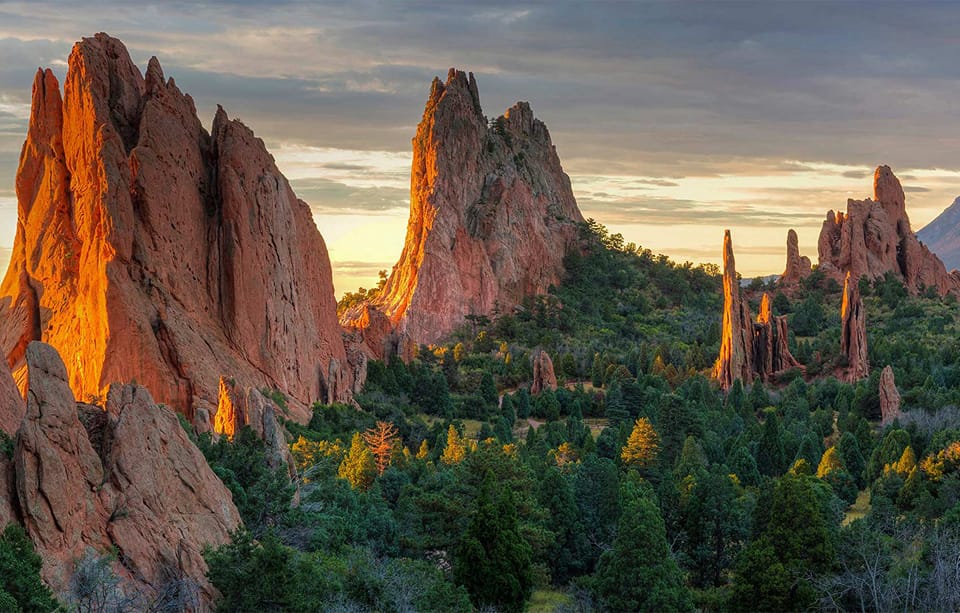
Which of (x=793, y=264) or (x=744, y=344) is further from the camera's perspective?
(x=793, y=264)

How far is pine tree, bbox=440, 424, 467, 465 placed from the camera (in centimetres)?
5681

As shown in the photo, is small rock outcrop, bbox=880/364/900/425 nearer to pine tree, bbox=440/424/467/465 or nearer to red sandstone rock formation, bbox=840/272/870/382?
red sandstone rock formation, bbox=840/272/870/382

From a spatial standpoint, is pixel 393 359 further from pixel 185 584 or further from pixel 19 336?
pixel 185 584

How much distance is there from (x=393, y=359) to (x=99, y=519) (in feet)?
204

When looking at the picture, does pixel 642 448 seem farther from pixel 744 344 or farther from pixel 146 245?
pixel 744 344

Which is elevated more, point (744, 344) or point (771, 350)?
point (744, 344)

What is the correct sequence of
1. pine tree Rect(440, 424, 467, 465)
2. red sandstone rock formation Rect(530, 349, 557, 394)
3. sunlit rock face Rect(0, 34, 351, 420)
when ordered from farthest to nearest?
red sandstone rock formation Rect(530, 349, 557, 394), sunlit rock face Rect(0, 34, 351, 420), pine tree Rect(440, 424, 467, 465)

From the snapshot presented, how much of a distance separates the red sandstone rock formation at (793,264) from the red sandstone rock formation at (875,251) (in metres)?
1.72

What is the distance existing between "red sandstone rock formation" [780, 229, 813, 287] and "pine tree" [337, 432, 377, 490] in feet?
263

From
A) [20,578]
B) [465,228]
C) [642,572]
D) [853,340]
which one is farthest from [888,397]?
[465,228]

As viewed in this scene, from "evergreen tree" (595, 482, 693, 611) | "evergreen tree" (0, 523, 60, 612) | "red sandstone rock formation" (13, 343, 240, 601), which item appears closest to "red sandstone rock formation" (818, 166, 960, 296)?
"evergreen tree" (595, 482, 693, 611)

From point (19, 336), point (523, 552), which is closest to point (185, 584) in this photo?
point (523, 552)

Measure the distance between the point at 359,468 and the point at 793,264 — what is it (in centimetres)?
8300

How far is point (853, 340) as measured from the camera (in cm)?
9169
